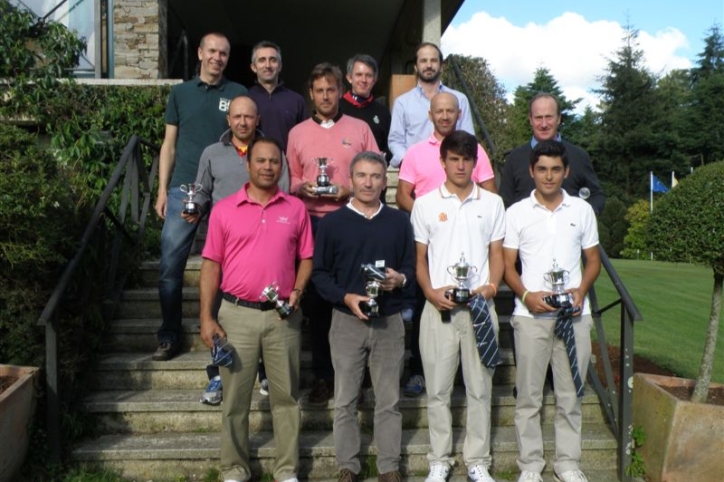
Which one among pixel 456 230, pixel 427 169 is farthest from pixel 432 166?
pixel 456 230

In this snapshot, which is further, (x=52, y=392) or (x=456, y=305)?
(x=52, y=392)

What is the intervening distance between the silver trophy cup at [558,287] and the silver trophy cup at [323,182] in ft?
4.42

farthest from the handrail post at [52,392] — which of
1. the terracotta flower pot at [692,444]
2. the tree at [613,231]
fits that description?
the tree at [613,231]

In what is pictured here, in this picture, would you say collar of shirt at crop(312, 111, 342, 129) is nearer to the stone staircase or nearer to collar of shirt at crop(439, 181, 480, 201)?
collar of shirt at crop(439, 181, 480, 201)

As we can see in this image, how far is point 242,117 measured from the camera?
4.31 meters

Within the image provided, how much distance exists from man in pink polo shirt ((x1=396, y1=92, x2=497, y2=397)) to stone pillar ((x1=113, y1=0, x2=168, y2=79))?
5.04 metres

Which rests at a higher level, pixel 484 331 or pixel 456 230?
pixel 456 230

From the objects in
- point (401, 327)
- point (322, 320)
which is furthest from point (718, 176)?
point (322, 320)

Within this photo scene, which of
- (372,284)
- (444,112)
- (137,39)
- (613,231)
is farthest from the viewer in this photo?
(613,231)

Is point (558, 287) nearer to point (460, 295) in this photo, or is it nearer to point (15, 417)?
point (460, 295)

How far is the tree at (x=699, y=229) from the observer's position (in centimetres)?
423

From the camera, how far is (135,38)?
27.9ft

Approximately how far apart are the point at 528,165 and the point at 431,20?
6.68 metres

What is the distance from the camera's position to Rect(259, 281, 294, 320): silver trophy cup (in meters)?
3.76
